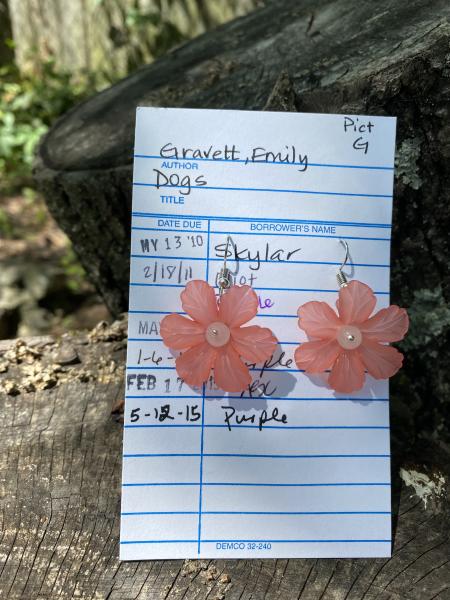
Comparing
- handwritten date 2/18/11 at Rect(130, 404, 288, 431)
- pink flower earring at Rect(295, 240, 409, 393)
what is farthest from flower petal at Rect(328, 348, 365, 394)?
handwritten date 2/18/11 at Rect(130, 404, 288, 431)

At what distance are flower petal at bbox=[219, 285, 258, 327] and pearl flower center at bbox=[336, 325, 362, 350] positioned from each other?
0.15 m

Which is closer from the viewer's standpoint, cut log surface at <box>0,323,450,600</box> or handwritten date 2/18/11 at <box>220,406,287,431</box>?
cut log surface at <box>0,323,450,600</box>

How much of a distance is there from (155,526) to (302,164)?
651 millimetres

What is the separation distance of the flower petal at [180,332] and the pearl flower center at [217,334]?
1 centimetres

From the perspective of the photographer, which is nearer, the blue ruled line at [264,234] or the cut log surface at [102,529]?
the cut log surface at [102,529]

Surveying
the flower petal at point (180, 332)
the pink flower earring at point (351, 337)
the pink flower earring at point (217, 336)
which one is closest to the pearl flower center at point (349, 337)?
the pink flower earring at point (351, 337)

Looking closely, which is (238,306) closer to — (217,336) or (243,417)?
(217,336)

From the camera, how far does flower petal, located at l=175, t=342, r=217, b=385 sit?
85cm

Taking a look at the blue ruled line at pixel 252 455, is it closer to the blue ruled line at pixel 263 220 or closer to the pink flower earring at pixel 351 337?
the pink flower earring at pixel 351 337

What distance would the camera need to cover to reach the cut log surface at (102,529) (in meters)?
0.78

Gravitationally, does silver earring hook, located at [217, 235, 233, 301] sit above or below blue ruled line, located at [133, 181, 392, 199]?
below

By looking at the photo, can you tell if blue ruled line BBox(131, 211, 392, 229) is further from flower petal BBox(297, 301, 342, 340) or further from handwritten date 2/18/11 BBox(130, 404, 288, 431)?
handwritten date 2/18/11 BBox(130, 404, 288, 431)

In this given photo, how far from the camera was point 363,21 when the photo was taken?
1.04 metres

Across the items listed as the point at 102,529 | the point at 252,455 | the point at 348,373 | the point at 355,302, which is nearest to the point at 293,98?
the point at 355,302
